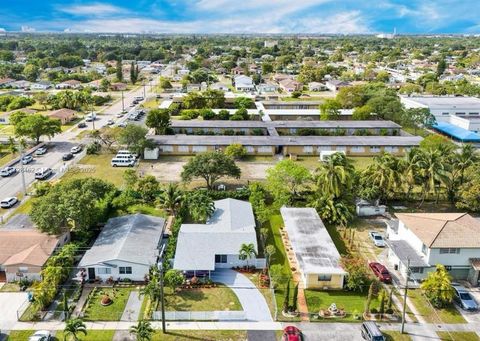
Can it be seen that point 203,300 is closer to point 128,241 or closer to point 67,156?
point 128,241

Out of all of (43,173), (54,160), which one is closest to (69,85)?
(54,160)

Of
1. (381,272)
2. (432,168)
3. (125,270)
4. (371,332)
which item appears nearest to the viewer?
(371,332)

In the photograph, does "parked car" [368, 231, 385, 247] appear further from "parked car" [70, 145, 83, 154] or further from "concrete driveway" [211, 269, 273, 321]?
"parked car" [70, 145, 83, 154]

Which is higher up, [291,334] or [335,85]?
[335,85]

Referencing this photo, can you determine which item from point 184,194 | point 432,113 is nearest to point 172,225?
point 184,194

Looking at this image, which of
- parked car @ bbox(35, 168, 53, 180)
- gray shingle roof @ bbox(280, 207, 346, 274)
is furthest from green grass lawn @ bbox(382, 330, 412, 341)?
parked car @ bbox(35, 168, 53, 180)

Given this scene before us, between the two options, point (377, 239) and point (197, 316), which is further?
point (377, 239)

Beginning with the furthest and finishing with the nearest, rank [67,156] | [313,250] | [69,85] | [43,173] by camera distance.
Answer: [69,85]
[67,156]
[43,173]
[313,250]

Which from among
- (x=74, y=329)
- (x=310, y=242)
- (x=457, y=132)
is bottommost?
(x=74, y=329)
